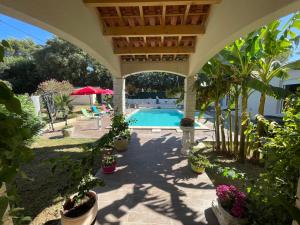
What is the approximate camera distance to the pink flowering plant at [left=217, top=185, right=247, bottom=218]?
126 inches

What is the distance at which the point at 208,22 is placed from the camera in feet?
15.8

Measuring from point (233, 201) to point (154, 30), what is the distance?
452 centimetres

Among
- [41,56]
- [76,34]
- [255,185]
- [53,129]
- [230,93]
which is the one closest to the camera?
[255,185]

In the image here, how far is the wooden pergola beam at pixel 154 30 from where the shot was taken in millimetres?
5133

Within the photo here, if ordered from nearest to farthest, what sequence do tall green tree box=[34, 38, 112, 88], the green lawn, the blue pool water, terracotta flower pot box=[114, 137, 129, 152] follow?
the green lawn < terracotta flower pot box=[114, 137, 129, 152] < the blue pool water < tall green tree box=[34, 38, 112, 88]

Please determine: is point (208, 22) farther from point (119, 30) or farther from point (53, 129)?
point (53, 129)

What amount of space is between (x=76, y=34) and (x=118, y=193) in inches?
155

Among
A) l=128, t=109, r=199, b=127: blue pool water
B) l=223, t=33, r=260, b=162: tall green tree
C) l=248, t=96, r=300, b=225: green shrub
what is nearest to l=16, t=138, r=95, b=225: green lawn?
l=248, t=96, r=300, b=225: green shrub

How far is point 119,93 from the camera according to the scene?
9328 mm

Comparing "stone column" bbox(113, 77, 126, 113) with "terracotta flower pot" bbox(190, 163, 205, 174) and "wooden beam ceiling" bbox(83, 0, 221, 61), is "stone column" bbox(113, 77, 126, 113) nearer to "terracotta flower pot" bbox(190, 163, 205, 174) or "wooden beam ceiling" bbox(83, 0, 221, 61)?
"wooden beam ceiling" bbox(83, 0, 221, 61)

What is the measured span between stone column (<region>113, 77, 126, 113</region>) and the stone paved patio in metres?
2.91

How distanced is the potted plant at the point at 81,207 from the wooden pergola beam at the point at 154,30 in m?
3.87

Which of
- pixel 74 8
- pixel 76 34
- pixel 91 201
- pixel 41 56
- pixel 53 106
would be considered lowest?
pixel 91 201

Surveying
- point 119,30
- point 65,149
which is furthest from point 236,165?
point 65,149
